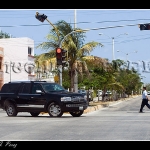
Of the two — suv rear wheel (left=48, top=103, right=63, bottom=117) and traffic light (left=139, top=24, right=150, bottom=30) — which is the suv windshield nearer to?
suv rear wheel (left=48, top=103, right=63, bottom=117)

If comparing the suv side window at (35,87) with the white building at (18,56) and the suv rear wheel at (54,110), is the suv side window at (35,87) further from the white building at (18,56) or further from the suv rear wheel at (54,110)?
the white building at (18,56)

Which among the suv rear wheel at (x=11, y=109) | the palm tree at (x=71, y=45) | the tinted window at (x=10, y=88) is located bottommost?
the suv rear wheel at (x=11, y=109)

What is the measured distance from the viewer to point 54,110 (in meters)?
22.7

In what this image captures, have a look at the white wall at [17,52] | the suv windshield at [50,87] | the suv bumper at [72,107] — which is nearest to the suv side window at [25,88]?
the suv windshield at [50,87]

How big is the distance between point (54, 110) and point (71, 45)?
1207 cm

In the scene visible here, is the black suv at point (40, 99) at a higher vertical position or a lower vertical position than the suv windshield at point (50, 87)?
lower

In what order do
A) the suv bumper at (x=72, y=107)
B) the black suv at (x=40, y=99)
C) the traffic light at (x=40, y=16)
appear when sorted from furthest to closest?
the traffic light at (x=40, y=16)
the black suv at (x=40, y=99)
the suv bumper at (x=72, y=107)

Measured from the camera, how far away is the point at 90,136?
13461 mm

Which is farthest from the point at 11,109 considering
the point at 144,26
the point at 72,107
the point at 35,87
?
the point at 144,26

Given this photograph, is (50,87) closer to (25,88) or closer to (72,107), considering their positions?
(25,88)

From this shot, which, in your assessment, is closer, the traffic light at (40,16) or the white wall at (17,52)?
the traffic light at (40,16)

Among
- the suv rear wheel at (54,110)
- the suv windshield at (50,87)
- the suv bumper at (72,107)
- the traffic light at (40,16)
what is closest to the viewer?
the suv bumper at (72,107)

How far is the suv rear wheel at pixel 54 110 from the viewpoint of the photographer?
22.6 metres
